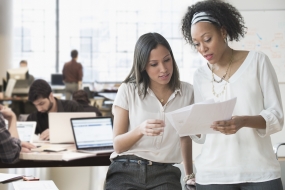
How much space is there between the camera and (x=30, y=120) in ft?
16.9

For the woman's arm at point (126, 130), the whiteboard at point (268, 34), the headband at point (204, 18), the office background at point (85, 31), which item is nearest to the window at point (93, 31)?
the office background at point (85, 31)

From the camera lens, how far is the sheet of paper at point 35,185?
7.66 ft

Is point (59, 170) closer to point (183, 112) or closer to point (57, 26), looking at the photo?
point (183, 112)

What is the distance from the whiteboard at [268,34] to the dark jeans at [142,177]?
514cm

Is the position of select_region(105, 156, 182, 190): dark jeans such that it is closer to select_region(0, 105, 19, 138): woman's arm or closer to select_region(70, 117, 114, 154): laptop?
select_region(70, 117, 114, 154): laptop

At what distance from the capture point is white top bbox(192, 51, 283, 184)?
1933mm

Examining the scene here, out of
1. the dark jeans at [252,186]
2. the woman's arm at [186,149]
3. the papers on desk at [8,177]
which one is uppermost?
the woman's arm at [186,149]

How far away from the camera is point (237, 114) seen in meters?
1.97

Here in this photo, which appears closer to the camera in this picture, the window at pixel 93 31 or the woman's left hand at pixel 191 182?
the woman's left hand at pixel 191 182

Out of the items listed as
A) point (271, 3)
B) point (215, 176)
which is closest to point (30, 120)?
point (215, 176)

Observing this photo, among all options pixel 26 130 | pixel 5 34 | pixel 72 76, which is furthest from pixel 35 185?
pixel 5 34

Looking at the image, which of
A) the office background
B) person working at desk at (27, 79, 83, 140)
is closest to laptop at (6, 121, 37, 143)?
person working at desk at (27, 79, 83, 140)

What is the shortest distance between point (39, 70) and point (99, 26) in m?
2.14

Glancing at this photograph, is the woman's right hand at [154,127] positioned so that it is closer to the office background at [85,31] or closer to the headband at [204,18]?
the headband at [204,18]
